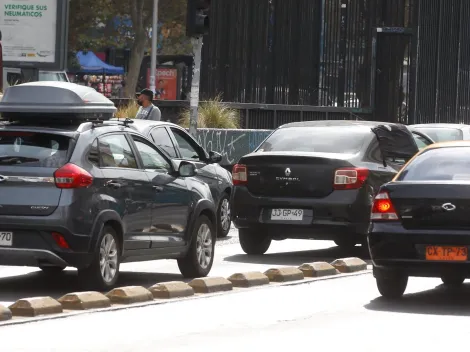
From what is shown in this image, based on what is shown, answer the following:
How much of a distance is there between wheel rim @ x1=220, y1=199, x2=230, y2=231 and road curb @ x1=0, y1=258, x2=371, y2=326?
4694 mm

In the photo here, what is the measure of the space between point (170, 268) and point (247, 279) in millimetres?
2517

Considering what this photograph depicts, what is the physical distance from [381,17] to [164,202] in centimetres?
2533

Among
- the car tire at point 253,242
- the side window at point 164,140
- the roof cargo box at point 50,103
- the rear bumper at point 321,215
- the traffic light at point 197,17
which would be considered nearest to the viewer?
the roof cargo box at point 50,103

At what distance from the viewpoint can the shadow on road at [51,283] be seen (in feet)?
43.3

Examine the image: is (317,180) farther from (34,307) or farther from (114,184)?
(34,307)

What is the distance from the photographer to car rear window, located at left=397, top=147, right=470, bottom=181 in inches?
508

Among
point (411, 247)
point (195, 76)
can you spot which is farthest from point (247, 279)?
point (195, 76)

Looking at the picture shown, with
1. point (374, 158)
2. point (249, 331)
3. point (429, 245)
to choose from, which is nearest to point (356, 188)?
point (374, 158)

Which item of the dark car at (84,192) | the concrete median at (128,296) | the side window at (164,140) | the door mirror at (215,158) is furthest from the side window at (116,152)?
the door mirror at (215,158)

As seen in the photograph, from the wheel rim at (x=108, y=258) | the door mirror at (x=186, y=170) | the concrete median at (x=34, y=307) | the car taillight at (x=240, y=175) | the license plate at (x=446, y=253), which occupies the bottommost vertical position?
the concrete median at (x=34, y=307)

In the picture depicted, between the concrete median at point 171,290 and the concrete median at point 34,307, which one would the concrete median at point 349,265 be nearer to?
the concrete median at point 171,290

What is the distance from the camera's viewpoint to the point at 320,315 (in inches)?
469

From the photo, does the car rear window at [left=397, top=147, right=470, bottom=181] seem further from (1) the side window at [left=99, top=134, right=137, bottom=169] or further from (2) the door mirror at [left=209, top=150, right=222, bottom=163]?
(2) the door mirror at [left=209, top=150, right=222, bottom=163]

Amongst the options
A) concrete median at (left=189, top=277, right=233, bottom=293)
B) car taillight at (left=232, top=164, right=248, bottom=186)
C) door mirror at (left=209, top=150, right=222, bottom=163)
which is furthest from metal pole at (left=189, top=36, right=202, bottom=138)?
concrete median at (left=189, top=277, right=233, bottom=293)
